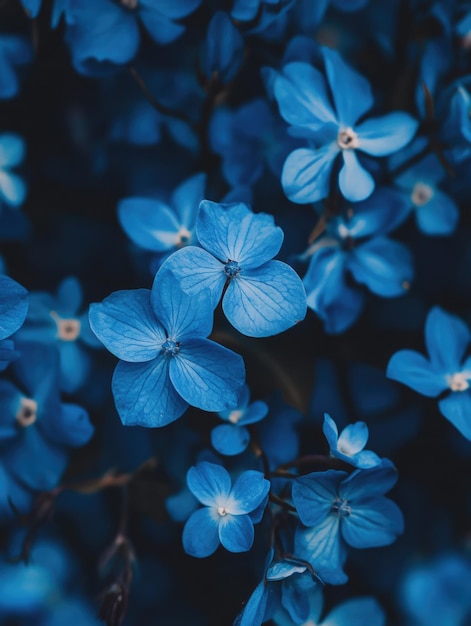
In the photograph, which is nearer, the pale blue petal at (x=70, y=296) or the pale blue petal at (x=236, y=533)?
the pale blue petal at (x=236, y=533)

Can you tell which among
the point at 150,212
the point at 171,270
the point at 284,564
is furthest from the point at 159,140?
the point at 284,564

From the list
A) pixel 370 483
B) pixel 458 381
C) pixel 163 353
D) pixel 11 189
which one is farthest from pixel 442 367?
pixel 11 189

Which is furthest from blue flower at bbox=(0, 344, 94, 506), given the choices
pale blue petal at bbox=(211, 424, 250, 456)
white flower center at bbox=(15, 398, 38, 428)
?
pale blue petal at bbox=(211, 424, 250, 456)

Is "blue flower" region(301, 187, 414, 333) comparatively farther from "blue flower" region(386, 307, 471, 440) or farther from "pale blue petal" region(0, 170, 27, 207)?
"pale blue petal" region(0, 170, 27, 207)

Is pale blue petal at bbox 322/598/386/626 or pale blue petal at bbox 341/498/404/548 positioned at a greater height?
pale blue petal at bbox 341/498/404/548

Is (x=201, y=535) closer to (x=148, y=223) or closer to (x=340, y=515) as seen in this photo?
(x=340, y=515)

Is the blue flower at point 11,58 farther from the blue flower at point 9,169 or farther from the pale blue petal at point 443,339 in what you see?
the pale blue petal at point 443,339

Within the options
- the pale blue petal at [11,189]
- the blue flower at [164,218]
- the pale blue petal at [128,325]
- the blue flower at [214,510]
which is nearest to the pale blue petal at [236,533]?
the blue flower at [214,510]
